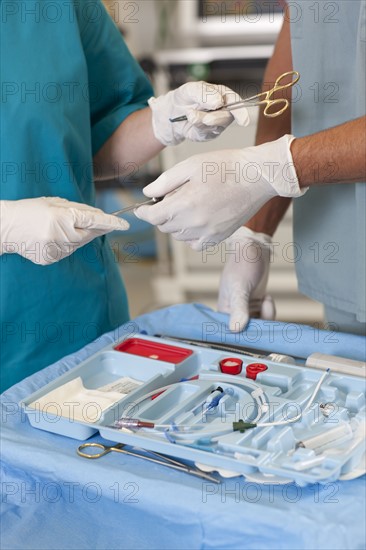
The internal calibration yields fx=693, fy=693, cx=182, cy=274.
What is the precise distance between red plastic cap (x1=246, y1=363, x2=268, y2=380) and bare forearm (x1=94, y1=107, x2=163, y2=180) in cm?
65

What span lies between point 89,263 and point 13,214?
27cm

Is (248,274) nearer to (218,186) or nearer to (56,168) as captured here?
(218,186)

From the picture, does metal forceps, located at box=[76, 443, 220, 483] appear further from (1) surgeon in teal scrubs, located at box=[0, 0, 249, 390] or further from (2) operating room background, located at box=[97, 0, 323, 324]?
(2) operating room background, located at box=[97, 0, 323, 324]

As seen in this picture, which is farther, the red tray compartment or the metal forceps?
the red tray compartment

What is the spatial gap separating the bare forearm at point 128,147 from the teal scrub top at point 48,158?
0.10 meters

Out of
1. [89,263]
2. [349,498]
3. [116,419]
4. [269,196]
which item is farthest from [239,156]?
[349,498]

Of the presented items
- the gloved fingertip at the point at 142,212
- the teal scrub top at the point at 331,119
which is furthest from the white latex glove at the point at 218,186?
the teal scrub top at the point at 331,119

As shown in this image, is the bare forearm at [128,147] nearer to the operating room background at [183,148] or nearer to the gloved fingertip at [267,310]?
the gloved fingertip at [267,310]

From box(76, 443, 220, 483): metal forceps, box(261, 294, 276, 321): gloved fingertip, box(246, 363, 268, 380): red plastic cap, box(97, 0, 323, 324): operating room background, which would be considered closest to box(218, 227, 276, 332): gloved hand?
box(261, 294, 276, 321): gloved fingertip

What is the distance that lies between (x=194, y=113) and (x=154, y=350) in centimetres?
45

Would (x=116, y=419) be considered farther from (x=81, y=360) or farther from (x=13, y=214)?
(x=13, y=214)

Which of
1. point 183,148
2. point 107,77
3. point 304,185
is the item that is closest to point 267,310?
point 304,185

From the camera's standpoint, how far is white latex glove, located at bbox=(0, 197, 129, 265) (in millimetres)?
1231

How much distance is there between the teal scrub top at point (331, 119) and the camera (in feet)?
4.41
